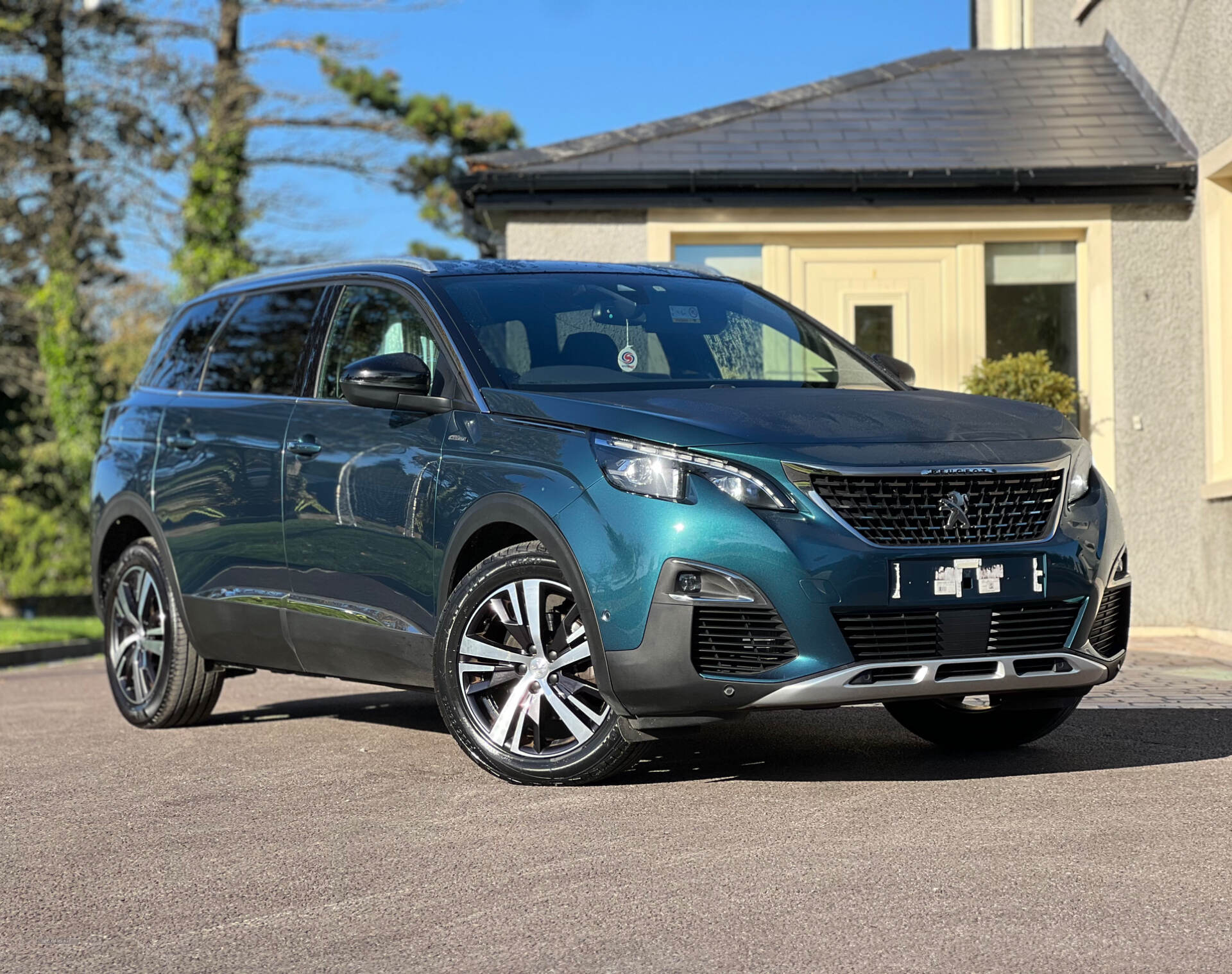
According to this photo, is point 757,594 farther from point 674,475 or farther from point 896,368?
point 896,368

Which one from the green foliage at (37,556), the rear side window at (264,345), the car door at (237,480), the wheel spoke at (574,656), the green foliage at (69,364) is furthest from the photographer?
the green foliage at (69,364)

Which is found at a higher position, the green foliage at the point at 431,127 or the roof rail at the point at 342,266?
the green foliage at the point at 431,127

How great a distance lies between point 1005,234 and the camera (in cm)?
1242

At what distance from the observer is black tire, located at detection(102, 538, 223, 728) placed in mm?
7613

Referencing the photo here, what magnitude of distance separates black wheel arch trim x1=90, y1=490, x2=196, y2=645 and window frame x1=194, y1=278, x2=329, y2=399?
61 centimetres

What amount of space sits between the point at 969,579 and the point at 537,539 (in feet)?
4.57

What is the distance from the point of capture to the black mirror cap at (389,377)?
6.02m

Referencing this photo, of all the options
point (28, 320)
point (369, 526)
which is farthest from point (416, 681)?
point (28, 320)

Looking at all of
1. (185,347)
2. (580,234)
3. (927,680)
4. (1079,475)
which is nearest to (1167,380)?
(580,234)

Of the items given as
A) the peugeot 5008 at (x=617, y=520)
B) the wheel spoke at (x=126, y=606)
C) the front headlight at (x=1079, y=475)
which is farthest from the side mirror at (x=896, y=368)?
the wheel spoke at (x=126, y=606)

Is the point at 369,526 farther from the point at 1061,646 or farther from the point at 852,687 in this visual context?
the point at 1061,646

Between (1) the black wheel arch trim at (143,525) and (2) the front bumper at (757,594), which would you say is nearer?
(2) the front bumper at (757,594)

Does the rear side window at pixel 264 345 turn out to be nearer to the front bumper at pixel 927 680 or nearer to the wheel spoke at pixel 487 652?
the wheel spoke at pixel 487 652

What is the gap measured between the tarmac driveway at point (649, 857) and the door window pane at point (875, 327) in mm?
5816
